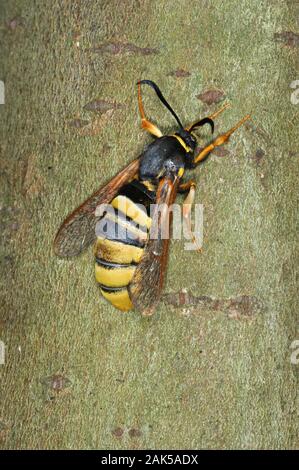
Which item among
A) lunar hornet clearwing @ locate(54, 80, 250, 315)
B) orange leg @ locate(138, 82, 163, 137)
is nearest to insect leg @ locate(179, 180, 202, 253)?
lunar hornet clearwing @ locate(54, 80, 250, 315)

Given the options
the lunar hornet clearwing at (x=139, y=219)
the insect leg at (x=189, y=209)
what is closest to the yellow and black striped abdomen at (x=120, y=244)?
the lunar hornet clearwing at (x=139, y=219)

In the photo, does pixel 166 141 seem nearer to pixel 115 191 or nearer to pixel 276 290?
pixel 115 191

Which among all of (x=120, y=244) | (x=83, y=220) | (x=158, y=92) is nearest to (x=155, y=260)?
(x=120, y=244)

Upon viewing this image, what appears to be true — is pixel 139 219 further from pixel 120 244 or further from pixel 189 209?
pixel 189 209

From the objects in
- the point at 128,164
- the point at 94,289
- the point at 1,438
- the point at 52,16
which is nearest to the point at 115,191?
the point at 128,164

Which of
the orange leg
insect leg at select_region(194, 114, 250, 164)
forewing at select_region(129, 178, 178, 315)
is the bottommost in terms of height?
forewing at select_region(129, 178, 178, 315)

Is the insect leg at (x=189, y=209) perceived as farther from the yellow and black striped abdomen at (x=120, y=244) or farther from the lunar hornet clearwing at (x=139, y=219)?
the yellow and black striped abdomen at (x=120, y=244)

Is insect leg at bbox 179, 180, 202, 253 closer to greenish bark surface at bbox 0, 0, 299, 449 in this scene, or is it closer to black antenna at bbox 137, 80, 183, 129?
greenish bark surface at bbox 0, 0, 299, 449
